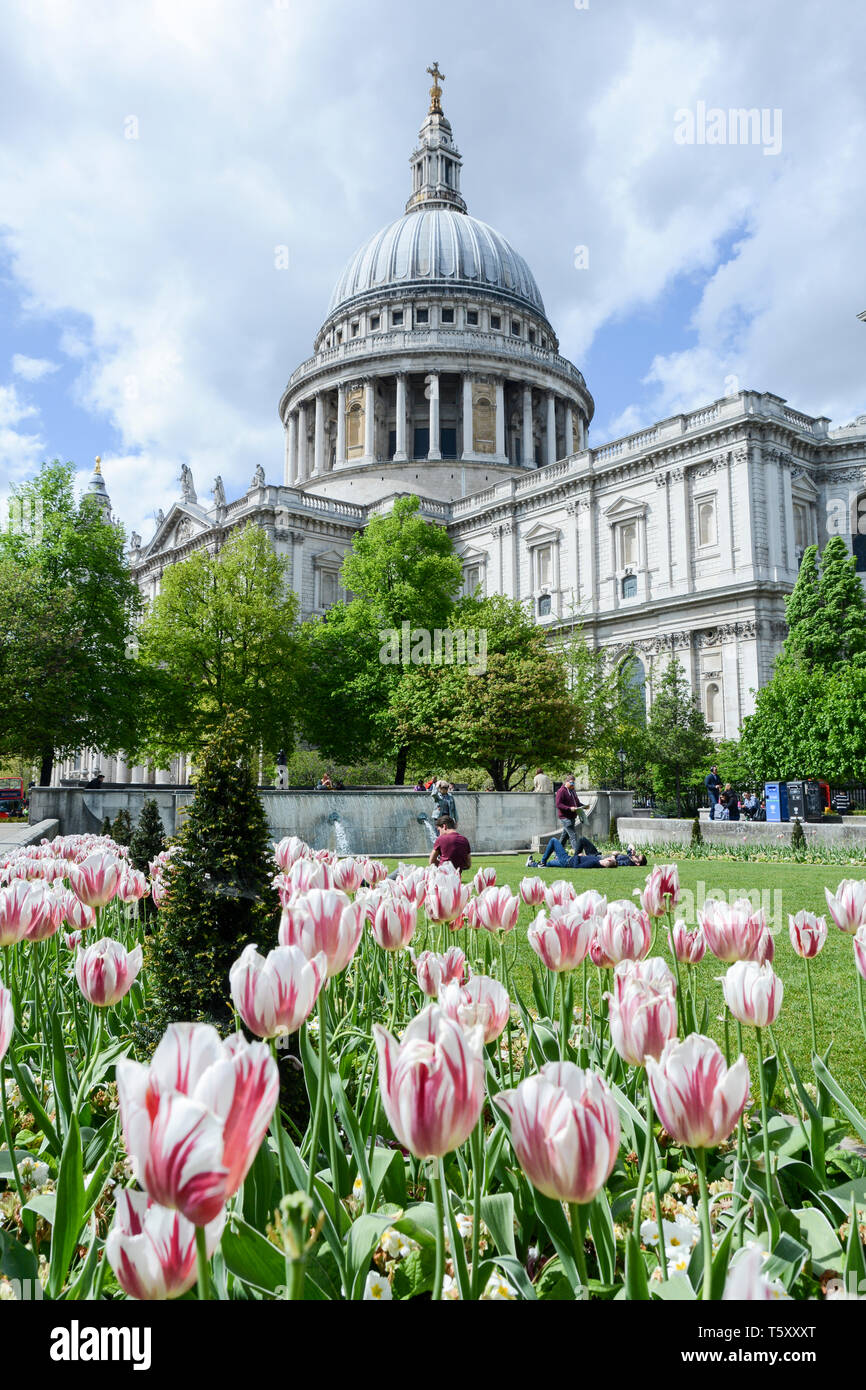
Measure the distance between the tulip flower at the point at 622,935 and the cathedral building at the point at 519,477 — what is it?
4378 centimetres

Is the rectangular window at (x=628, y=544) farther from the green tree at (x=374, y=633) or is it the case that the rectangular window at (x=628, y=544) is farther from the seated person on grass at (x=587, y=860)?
the seated person on grass at (x=587, y=860)

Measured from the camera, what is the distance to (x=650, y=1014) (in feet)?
6.22

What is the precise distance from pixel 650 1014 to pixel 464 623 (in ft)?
121

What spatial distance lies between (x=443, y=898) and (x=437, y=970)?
721 millimetres

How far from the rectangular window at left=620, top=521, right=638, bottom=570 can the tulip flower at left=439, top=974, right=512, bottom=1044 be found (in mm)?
51534

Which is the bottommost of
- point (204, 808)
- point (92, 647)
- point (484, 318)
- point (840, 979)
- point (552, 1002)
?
point (840, 979)

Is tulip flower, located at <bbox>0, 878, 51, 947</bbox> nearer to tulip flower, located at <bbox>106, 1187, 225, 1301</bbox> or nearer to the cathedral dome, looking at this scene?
tulip flower, located at <bbox>106, 1187, 225, 1301</bbox>

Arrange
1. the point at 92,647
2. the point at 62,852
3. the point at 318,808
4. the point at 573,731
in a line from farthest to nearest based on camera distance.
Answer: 1. the point at 573,731
2. the point at 92,647
3. the point at 318,808
4. the point at 62,852

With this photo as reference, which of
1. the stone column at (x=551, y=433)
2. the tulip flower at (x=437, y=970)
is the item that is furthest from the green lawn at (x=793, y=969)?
the stone column at (x=551, y=433)

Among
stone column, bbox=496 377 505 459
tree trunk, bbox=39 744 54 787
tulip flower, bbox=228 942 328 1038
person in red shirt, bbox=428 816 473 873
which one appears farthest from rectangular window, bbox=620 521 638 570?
tulip flower, bbox=228 942 328 1038

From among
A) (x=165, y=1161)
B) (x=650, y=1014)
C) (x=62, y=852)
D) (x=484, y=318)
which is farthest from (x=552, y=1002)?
(x=484, y=318)

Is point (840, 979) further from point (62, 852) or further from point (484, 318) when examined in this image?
point (484, 318)

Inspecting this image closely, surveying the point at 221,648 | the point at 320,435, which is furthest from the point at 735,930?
the point at 320,435

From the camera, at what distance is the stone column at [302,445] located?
74688 mm
